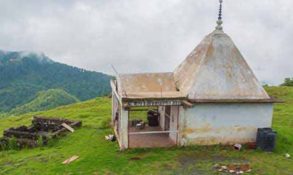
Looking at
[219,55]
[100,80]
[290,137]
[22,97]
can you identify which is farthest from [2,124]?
[100,80]

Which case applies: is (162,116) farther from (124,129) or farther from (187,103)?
(124,129)

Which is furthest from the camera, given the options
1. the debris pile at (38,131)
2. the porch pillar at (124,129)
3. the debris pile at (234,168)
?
the debris pile at (38,131)

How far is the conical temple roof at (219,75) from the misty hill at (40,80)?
73.4m

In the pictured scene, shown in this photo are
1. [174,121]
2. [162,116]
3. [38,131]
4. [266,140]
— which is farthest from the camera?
[38,131]

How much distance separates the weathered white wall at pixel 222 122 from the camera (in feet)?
53.0

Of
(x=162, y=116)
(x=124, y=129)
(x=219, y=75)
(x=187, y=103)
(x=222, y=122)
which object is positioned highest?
(x=219, y=75)

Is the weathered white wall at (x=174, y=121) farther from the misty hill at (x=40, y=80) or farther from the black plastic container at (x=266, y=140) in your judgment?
the misty hill at (x=40, y=80)

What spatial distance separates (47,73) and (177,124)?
4313 inches

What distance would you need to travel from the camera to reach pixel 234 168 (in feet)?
45.6

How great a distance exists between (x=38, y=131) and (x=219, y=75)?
11.3 m

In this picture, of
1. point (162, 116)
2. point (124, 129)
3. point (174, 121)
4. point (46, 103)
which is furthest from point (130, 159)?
point (46, 103)

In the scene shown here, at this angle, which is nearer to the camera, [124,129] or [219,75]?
[124,129]

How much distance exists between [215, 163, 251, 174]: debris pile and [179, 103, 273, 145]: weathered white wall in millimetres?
2383

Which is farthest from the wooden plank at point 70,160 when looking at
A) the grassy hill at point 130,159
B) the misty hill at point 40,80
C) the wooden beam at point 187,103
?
the misty hill at point 40,80
